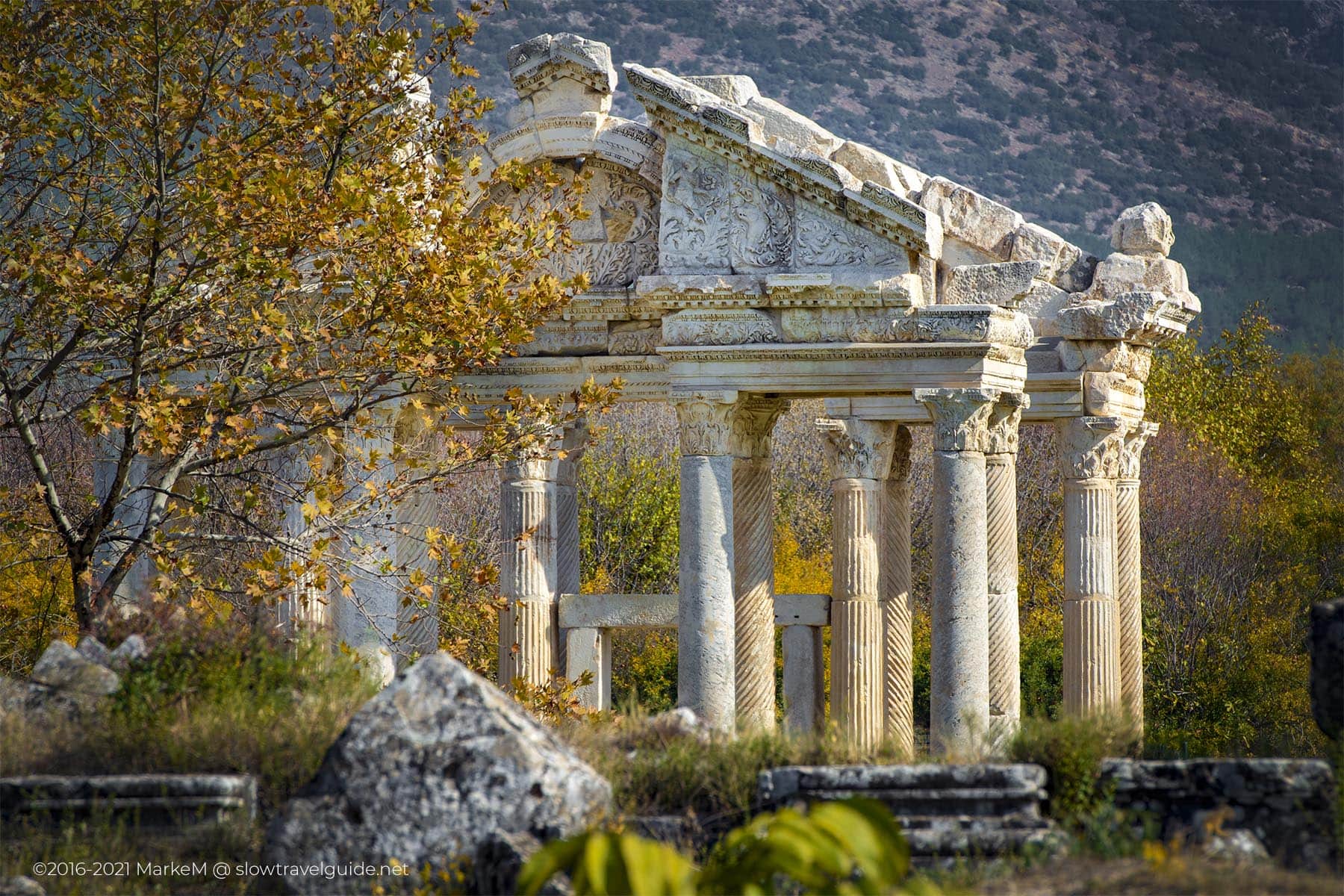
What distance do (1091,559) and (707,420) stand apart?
20.0 ft

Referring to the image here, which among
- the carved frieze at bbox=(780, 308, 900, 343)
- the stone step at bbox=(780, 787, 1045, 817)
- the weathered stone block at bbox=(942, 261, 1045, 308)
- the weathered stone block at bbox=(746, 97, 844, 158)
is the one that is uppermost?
the weathered stone block at bbox=(746, 97, 844, 158)

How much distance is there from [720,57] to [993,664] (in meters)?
63.9

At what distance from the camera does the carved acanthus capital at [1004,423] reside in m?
18.8

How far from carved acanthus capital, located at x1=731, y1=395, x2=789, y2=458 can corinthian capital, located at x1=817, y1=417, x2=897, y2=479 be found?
220cm

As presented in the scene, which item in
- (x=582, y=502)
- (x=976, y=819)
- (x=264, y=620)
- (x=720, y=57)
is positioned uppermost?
(x=720, y=57)

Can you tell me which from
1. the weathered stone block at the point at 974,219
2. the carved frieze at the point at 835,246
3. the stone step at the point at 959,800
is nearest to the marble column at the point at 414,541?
the carved frieze at the point at 835,246

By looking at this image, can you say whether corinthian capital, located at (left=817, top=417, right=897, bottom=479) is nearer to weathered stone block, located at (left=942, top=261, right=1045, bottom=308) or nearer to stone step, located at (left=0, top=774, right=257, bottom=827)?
weathered stone block, located at (left=942, top=261, right=1045, bottom=308)

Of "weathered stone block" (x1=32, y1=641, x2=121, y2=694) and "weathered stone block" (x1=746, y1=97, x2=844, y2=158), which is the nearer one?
"weathered stone block" (x1=32, y1=641, x2=121, y2=694)

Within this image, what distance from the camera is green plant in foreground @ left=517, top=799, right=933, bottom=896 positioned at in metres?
7.86

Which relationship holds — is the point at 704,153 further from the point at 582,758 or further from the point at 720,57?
the point at 720,57

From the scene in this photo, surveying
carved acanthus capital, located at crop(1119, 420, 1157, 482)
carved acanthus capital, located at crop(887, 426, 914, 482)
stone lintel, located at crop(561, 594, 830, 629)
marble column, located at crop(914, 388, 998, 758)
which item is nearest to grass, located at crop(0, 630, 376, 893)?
marble column, located at crop(914, 388, 998, 758)

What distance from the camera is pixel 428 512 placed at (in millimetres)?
20797

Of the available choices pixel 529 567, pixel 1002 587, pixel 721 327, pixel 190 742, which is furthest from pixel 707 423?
pixel 190 742

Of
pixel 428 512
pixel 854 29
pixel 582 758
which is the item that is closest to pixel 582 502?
pixel 428 512
